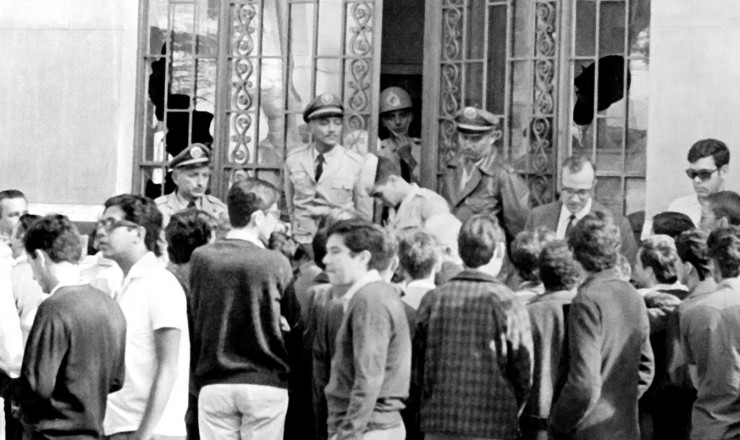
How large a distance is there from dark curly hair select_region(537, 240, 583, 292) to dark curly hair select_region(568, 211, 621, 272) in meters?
0.18

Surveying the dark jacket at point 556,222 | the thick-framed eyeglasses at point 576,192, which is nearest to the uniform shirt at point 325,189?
the dark jacket at point 556,222

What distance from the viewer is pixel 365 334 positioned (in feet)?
25.1

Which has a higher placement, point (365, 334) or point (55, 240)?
point (55, 240)

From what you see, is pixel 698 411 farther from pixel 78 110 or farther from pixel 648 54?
pixel 78 110

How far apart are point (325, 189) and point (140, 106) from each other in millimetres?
2253

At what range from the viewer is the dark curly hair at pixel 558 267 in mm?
8195

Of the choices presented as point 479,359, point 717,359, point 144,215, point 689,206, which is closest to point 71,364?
point 144,215

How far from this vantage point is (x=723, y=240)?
26.2 ft

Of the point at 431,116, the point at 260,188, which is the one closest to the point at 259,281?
the point at 260,188

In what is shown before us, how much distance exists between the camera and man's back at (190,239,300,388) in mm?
8711

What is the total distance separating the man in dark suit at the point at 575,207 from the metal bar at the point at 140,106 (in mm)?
4073

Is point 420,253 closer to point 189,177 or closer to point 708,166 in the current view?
point 708,166

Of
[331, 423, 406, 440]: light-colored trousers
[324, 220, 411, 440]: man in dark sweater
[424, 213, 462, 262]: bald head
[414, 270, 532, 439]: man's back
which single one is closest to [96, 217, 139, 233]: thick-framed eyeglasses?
[324, 220, 411, 440]: man in dark sweater

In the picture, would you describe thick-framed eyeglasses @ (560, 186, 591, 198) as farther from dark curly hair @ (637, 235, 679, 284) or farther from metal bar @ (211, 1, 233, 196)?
metal bar @ (211, 1, 233, 196)
